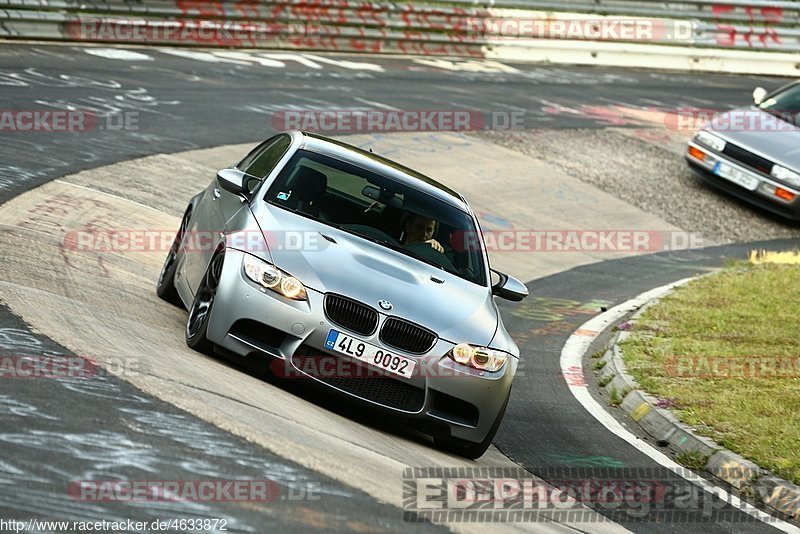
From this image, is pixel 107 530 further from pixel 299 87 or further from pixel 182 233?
pixel 299 87

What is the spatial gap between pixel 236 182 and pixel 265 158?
91cm

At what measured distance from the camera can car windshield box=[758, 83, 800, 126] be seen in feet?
65.2

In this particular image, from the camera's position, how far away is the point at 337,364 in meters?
7.37

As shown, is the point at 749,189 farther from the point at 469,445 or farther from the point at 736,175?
the point at 469,445

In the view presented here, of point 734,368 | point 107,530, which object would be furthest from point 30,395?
point 734,368

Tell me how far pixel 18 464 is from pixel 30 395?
95 cm

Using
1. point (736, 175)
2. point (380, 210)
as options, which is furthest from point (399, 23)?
point (380, 210)

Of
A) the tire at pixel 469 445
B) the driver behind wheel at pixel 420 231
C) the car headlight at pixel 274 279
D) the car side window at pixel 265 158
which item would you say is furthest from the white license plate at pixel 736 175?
the car headlight at pixel 274 279

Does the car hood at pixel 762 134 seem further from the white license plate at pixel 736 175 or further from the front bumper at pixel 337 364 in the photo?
the front bumper at pixel 337 364

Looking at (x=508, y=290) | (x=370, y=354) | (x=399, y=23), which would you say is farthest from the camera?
A: (x=399, y=23)

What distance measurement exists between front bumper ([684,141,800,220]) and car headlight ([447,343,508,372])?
11742 mm

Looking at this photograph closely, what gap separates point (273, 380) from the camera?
768 cm

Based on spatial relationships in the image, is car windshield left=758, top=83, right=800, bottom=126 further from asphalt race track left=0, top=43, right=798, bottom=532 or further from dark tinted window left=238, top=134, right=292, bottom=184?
dark tinted window left=238, top=134, right=292, bottom=184

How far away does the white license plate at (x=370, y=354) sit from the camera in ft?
24.1
